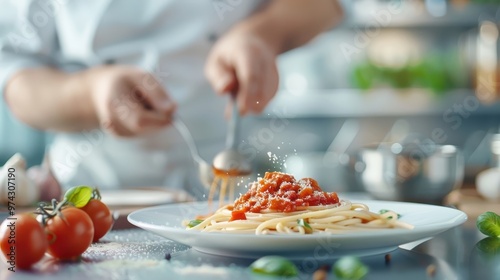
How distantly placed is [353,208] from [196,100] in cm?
117

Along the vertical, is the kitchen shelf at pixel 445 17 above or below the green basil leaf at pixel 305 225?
above

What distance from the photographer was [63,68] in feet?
7.61

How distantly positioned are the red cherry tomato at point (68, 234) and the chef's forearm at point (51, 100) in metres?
1.10

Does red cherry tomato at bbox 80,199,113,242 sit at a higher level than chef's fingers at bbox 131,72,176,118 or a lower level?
lower

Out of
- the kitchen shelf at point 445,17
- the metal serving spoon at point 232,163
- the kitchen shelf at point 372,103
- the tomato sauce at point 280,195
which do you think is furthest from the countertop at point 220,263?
the kitchen shelf at point 445,17

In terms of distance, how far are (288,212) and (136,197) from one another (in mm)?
814

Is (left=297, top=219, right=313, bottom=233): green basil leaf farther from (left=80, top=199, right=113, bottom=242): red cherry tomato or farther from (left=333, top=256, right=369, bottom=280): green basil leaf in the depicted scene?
(left=80, top=199, right=113, bottom=242): red cherry tomato

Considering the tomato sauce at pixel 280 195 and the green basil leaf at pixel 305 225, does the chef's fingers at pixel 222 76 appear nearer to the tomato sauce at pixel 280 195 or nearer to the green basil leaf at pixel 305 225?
the tomato sauce at pixel 280 195

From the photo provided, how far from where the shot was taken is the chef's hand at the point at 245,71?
5.97 ft

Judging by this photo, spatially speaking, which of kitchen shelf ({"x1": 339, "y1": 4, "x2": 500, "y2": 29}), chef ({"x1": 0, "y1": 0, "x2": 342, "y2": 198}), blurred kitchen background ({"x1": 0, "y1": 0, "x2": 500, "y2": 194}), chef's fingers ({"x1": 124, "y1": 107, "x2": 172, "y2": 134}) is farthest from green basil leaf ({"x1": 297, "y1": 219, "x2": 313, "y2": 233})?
kitchen shelf ({"x1": 339, "y1": 4, "x2": 500, "y2": 29})

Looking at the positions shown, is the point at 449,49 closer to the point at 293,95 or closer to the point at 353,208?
A: the point at 293,95

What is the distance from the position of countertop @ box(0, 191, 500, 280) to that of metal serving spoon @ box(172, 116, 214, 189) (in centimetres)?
60

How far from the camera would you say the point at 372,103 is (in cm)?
404

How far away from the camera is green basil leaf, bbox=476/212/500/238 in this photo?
117 centimetres
